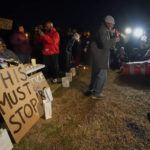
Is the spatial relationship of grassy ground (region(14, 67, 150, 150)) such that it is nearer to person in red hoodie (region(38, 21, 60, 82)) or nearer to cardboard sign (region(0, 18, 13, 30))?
person in red hoodie (region(38, 21, 60, 82))

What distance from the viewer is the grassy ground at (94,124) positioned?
80.0 inches

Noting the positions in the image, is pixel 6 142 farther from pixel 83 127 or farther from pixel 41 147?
pixel 83 127

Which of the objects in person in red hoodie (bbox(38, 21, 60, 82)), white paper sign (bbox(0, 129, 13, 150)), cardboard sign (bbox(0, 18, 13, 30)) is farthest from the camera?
cardboard sign (bbox(0, 18, 13, 30))

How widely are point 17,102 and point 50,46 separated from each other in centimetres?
275

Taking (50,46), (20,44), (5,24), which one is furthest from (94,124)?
(5,24)

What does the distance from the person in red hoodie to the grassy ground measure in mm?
1327

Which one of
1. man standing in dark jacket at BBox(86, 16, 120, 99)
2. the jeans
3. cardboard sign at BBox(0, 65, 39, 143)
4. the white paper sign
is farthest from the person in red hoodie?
the white paper sign

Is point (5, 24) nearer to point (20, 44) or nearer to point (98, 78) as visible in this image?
point (20, 44)

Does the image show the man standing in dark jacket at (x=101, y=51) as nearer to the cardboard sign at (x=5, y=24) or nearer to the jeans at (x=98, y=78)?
the jeans at (x=98, y=78)

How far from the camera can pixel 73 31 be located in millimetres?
5918

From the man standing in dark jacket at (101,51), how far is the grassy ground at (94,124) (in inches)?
21.4

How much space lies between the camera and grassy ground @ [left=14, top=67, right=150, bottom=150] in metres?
2.03

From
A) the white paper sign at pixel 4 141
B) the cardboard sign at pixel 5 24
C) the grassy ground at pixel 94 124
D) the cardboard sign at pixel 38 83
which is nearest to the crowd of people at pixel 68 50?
the grassy ground at pixel 94 124

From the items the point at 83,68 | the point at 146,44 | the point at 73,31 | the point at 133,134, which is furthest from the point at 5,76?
the point at 146,44
